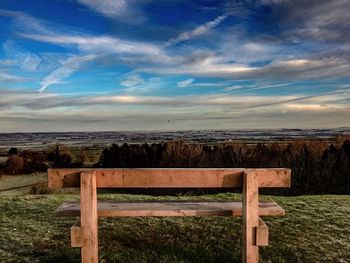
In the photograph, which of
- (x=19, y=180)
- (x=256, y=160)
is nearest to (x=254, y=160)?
(x=256, y=160)

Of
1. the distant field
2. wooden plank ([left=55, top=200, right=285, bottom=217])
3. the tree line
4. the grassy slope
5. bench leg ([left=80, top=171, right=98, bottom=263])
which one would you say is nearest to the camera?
bench leg ([left=80, top=171, right=98, bottom=263])

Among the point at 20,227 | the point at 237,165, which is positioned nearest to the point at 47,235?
the point at 20,227

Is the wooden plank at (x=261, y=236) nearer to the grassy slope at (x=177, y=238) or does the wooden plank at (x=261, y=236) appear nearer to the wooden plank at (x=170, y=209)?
the wooden plank at (x=170, y=209)

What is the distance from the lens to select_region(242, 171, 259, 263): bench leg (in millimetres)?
4477

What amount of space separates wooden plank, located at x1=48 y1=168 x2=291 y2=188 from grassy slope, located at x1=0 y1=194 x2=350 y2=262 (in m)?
1.48

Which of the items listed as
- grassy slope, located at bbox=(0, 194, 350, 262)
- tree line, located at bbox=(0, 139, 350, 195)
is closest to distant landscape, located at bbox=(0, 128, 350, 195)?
tree line, located at bbox=(0, 139, 350, 195)

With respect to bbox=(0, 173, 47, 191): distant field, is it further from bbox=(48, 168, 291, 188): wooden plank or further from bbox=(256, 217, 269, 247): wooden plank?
bbox=(256, 217, 269, 247): wooden plank

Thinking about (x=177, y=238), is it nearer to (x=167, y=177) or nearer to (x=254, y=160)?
(x=167, y=177)

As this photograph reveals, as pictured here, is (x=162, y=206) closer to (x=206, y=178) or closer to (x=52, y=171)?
(x=206, y=178)

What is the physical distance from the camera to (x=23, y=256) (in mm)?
5633

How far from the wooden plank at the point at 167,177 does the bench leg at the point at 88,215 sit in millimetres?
98

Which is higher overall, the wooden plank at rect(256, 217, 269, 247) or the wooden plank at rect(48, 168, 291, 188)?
the wooden plank at rect(48, 168, 291, 188)

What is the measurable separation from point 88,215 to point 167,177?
36.8 inches

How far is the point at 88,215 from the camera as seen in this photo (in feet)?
14.7
